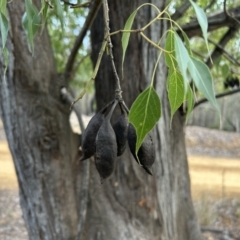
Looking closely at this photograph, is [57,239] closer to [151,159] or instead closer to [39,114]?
[39,114]

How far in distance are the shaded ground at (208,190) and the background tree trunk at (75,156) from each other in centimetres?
224

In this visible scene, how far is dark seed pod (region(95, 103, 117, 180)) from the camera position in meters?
0.77

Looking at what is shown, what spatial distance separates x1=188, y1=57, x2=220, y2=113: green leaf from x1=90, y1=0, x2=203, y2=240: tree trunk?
1630 mm

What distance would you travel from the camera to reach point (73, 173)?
2611mm

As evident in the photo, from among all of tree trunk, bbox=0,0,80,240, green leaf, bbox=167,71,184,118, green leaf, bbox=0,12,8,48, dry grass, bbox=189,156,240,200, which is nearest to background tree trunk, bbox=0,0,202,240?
tree trunk, bbox=0,0,80,240

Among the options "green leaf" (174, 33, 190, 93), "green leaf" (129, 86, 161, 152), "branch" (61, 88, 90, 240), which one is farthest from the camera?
"branch" (61, 88, 90, 240)

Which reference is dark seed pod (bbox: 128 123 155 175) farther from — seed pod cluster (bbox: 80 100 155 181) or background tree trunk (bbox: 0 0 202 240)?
background tree trunk (bbox: 0 0 202 240)

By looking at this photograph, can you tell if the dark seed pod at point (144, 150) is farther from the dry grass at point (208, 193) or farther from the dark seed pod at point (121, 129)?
the dry grass at point (208, 193)

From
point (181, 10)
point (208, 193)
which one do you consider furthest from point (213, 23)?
point (208, 193)

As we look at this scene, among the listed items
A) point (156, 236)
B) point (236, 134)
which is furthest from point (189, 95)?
point (236, 134)

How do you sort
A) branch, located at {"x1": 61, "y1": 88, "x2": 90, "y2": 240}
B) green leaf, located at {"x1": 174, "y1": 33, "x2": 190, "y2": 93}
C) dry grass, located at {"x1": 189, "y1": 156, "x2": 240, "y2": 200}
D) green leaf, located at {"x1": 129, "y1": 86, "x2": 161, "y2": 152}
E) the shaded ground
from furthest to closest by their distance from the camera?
dry grass, located at {"x1": 189, "y1": 156, "x2": 240, "y2": 200}
the shaded ground
branch, located at {"x1": 61, "y1": 88, "x2": 90, "y2": 240}
green leaf, located at {"x1": 129, "y1": 86, "x2": 161, "y2": 152}
green leaf, located at {"x1": 174, "y1": 33, "x2": 190, "y2": 93}

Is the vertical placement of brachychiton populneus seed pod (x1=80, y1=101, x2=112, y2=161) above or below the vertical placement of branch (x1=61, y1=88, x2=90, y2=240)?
above

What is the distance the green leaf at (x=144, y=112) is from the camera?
0.74m

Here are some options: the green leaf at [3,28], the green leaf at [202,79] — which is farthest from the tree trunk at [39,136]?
the green leaf at [202,79]
